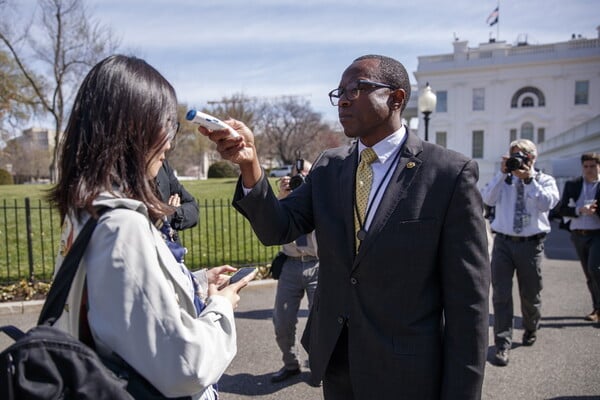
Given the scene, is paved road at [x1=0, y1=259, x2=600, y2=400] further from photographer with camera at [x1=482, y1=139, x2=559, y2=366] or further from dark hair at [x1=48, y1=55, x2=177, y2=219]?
dark hair at [x1=48, y1=55, x2=177, y2=219]

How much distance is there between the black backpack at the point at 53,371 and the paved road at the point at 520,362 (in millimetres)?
3028

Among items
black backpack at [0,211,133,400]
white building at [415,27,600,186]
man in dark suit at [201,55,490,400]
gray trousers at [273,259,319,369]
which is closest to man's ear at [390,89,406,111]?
man in dark suit at [201,55,490,400]

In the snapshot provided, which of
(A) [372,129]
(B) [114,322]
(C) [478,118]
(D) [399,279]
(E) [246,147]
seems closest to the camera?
(B) [114,322]

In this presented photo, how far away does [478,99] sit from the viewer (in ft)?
169

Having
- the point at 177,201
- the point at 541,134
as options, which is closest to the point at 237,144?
the point at 177,201

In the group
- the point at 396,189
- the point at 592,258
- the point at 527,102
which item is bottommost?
the point at 592,258

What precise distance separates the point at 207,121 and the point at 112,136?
34 centimetres

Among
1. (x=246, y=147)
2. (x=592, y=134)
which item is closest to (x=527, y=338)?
(x=246, y=147)

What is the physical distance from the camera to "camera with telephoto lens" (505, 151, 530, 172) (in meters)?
4.87

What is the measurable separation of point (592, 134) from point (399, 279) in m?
24.8

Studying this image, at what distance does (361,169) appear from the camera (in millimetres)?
2248

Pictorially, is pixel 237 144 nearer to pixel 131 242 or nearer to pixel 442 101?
pixel 131 242

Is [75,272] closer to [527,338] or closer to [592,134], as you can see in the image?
[527,338]

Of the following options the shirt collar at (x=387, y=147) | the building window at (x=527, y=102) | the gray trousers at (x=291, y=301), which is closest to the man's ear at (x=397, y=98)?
the shirt collar at (x=387, y=147)
